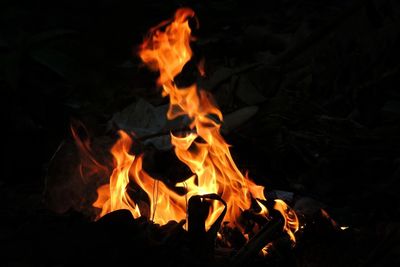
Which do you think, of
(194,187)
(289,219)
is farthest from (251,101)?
(289,219)

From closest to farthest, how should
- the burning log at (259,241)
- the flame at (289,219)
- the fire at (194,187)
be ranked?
the burning log at (259,241) < the flame at (289,219) < the fire at (194,187)

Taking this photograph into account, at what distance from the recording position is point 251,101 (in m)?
6.02

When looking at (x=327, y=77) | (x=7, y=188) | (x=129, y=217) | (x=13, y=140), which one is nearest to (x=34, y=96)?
(x=13, y=140)

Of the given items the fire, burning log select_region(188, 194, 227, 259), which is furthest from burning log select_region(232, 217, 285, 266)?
the fire

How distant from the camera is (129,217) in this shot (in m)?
2.83

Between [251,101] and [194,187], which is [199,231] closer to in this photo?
[194,187]

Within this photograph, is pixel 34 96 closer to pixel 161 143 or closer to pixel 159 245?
pixel 161 143

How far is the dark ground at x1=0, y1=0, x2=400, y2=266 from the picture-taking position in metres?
3.12

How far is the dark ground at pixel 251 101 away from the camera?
3.12 meters

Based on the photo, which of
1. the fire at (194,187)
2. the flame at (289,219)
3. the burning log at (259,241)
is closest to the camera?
the burning log at (259,241)

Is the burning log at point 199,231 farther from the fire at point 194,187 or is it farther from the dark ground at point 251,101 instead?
the fire at point 194,187

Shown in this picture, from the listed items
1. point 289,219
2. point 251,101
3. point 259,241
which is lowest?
point 251,101

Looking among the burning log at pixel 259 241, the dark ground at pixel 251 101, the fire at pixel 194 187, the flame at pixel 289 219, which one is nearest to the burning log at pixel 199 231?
the burning log at pixel 259 241

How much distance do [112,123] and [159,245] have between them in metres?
3.38
